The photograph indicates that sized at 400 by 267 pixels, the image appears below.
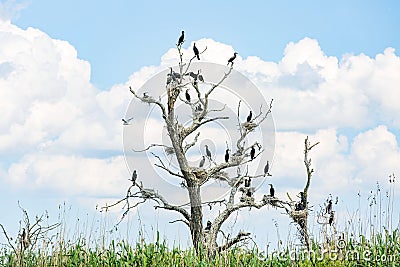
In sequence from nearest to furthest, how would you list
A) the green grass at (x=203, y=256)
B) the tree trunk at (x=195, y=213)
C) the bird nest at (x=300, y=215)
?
the green grass at (x=203, y=256) → the bird nest at (x=300, y=215) → the tree trunk at (x=195, y=213)

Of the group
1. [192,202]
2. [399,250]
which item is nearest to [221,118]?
[192,202]

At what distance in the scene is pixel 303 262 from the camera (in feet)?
25.1

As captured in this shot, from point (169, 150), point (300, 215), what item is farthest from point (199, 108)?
point (300, 215)

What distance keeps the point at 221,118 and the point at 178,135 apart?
877mm

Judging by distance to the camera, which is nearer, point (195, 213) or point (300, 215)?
point (300, 215)

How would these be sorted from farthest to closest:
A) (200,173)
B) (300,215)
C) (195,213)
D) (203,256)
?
(200,173) → (195,213) → (300,215) → (203,256)

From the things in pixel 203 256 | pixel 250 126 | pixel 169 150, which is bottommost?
pixel 203 256

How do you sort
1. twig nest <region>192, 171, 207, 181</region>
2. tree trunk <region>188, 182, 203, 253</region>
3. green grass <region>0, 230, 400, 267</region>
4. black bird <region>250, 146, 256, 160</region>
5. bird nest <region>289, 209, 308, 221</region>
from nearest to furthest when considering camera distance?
1. green grass <region>0, 230, 400, 267</region>
2. bird nest <region>289, 209, 308, 221</region>
3. tree trunk <region>188, 182, 203, 253</region>
4. twig nest <region>192, 171, 207, 181</region>
5. black bird <region>250, 146, 256, 160</region>

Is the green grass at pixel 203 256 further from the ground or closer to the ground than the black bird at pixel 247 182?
closer to the ground

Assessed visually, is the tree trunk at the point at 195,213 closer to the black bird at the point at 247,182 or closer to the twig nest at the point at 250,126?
the black bird at the point at 247,182

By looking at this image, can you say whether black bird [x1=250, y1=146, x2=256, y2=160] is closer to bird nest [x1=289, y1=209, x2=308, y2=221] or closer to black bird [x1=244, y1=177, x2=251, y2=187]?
black bird [x1=244, y1=177, x2=251, y2=187]

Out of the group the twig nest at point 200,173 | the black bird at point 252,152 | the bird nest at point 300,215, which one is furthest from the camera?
the black bird at point 252,152

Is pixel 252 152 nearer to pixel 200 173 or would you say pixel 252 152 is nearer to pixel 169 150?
pixel 200 173

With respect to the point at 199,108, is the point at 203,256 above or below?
below
